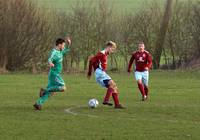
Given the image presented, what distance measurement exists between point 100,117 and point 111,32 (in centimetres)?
2893

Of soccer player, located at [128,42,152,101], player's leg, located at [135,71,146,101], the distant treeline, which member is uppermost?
the distant treeline

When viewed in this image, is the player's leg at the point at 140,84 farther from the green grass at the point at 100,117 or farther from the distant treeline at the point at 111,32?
the distant treeline at the point at 111,32

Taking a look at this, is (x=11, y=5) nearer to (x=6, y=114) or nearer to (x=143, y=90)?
(x=143, y=90)

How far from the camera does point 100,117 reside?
14789 millimetres

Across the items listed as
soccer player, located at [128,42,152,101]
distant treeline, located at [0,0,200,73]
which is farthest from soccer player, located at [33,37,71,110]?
distant treeline, located at [0,0,200,73]

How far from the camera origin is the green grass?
1206 cm

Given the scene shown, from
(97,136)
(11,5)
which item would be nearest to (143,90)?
(97,136)

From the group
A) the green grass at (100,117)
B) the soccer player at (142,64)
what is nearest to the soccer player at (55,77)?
the green grass at (100,117)

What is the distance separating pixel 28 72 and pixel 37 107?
2147 centimetres

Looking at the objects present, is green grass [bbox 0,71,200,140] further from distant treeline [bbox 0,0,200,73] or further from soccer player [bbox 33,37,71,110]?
distant treeline [bbox 0,0,200,73]

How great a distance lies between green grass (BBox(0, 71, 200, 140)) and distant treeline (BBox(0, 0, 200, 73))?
15310 millimetres

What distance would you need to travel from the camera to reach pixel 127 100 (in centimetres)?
1988

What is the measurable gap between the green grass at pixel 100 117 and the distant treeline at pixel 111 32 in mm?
15310

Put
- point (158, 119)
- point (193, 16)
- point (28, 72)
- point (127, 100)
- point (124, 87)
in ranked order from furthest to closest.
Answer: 1. point (193, 16)
2. point (28, 72)
3. point (124, 87)
4. point (127, 100)
5. point (158, 119)
